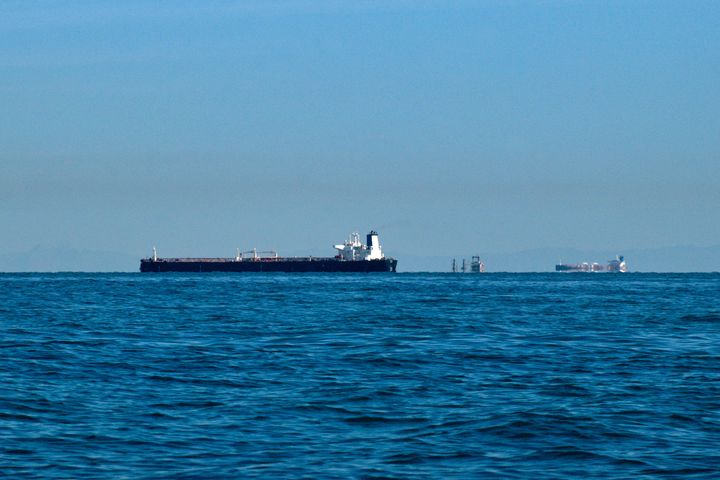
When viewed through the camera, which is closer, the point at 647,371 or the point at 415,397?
the point at 415,397

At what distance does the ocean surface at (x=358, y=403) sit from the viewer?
1698 cm

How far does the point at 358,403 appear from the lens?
2270 centimetres

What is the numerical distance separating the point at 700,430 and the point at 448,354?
542 inches

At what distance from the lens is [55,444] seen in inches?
719

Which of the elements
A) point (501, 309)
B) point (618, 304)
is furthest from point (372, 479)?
point (618, 304)

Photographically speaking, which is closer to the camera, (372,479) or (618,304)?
(372,479)

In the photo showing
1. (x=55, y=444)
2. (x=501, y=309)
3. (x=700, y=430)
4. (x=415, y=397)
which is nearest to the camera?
(x=55, y=444)

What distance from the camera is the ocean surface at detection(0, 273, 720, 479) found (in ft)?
55.7

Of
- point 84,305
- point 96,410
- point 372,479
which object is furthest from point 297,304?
point 372,479

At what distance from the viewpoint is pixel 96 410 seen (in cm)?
2150

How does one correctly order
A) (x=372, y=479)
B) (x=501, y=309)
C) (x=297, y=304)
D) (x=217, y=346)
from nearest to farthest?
(x=372, y=479)
(x=217, y=346)
(x=501, y=309)
(x=297, y=304)

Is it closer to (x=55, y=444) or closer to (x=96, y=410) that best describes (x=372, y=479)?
(x=55, y=444)

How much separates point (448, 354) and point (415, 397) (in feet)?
31.4

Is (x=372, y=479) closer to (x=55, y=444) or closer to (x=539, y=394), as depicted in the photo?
(x=55, y=444)
